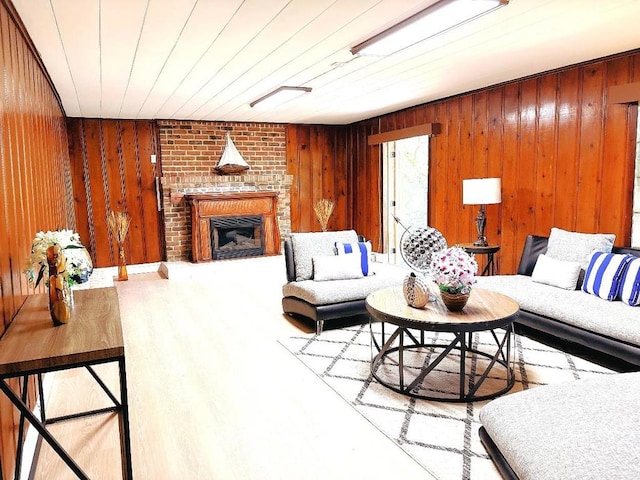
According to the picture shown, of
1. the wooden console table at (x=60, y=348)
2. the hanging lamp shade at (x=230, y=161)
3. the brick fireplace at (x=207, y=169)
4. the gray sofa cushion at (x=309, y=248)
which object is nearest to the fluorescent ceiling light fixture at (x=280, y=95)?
the gray sofa cushion at (x=309, y=248)

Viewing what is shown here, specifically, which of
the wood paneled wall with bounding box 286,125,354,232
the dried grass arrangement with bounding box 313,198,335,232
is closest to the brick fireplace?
the wood paneled wall with bounding box 286,125,354,232

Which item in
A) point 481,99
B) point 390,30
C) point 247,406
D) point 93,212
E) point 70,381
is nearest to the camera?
point 247,406

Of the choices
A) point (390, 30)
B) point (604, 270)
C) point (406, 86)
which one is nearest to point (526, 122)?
point (406, 86)

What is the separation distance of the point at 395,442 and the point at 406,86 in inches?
153

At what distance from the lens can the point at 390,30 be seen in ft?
10.1

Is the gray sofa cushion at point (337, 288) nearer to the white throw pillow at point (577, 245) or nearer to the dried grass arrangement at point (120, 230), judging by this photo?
the white throw pillow at point (577, 245)

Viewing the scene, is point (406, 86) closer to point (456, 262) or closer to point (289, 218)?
point (456, 262)

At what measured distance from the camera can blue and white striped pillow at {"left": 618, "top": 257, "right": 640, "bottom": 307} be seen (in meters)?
3.35

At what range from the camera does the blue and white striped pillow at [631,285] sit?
3.35m

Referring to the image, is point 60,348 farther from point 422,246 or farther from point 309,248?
point 422,246

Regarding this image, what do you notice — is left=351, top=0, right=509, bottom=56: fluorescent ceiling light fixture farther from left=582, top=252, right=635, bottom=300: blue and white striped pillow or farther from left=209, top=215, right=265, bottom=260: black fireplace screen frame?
left=209, top=215, right=265, bottom=260: black fireplace screen frame

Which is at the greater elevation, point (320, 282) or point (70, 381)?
point (320, 282)

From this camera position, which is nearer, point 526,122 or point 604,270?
point 604,270

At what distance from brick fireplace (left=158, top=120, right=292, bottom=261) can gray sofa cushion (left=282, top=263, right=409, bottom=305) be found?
3444 mm
